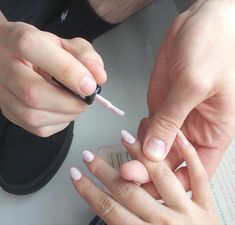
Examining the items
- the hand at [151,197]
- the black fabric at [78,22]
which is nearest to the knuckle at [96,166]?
the hand at [151,197]

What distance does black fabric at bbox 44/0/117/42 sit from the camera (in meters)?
0.76

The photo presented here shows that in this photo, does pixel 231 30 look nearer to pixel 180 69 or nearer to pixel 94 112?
pixel 180 69

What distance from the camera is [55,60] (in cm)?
39

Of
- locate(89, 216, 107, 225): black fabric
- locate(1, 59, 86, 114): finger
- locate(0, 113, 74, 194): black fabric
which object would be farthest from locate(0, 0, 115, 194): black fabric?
locate(1, 59, 86, 114): finger

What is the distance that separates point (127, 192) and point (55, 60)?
0.19 metres

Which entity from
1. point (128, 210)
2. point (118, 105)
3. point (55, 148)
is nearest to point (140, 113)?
point (118, 105)

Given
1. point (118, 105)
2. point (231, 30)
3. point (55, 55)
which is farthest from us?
point (118, 105)

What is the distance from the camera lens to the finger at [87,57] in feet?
1.36

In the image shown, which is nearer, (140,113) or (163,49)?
(163,49)

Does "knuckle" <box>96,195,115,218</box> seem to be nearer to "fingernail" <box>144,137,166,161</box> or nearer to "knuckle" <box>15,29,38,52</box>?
"fingernail" <box>144,137,166,161</box>

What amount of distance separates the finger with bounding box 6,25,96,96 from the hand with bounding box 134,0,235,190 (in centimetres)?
13

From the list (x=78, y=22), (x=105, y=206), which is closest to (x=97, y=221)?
(x=105, y=206)

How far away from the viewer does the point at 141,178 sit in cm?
47

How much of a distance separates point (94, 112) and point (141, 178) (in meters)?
0.27
